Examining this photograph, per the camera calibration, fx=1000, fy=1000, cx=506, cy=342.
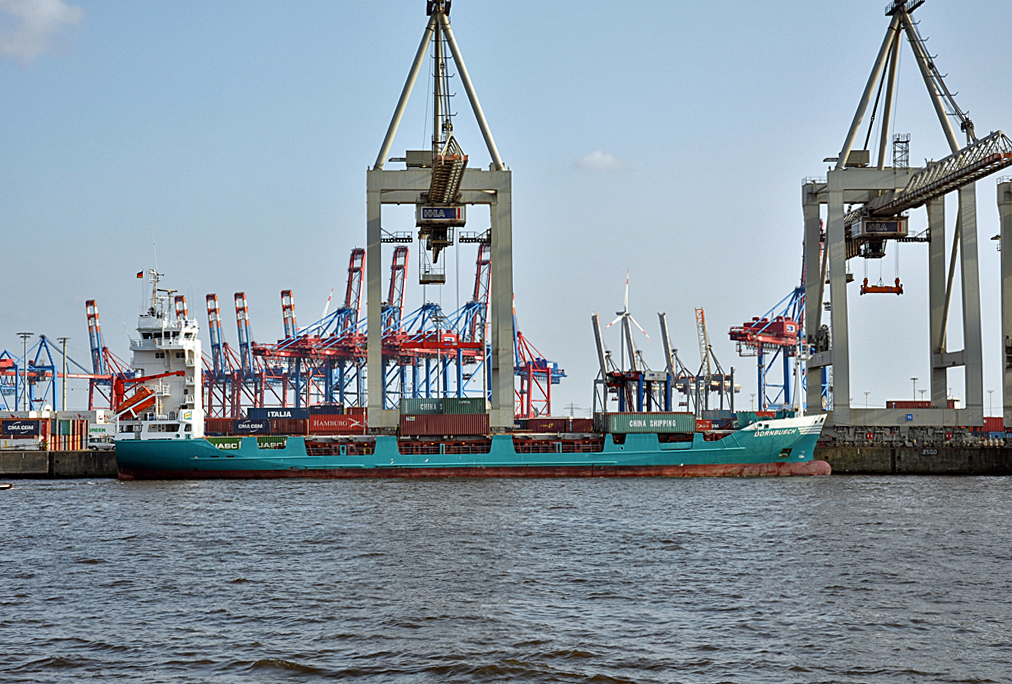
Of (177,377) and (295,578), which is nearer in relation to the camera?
(295,578)

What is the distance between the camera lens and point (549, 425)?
163ft

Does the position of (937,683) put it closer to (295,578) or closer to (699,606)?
(699,606)

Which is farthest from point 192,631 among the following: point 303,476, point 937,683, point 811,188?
point 811,188

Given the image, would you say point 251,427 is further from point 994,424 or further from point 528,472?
point 994,424

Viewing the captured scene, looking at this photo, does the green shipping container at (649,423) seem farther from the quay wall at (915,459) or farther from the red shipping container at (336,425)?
the red shipping container at (336,425)

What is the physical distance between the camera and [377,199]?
151 ft

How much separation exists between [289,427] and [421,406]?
634 centimetres

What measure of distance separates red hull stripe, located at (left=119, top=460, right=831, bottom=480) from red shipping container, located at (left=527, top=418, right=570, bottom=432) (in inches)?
160

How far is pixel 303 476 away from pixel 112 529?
18.2m

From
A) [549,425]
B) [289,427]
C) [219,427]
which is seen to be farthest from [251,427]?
[549,425]

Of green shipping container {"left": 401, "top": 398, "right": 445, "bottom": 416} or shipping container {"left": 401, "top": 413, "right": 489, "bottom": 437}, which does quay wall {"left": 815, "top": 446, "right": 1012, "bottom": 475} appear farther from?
green shipping container {"left": 401, "top": 398, "right": 445, "bottom": 416}

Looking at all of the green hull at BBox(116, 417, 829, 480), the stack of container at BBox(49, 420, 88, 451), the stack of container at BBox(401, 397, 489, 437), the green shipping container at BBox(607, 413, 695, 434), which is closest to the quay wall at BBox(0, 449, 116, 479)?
the stack of container at BBox(49, 420, 88, 451)

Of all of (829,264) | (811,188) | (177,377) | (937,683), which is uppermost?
(811,188)

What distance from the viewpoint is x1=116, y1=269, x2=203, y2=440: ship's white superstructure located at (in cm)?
4394
